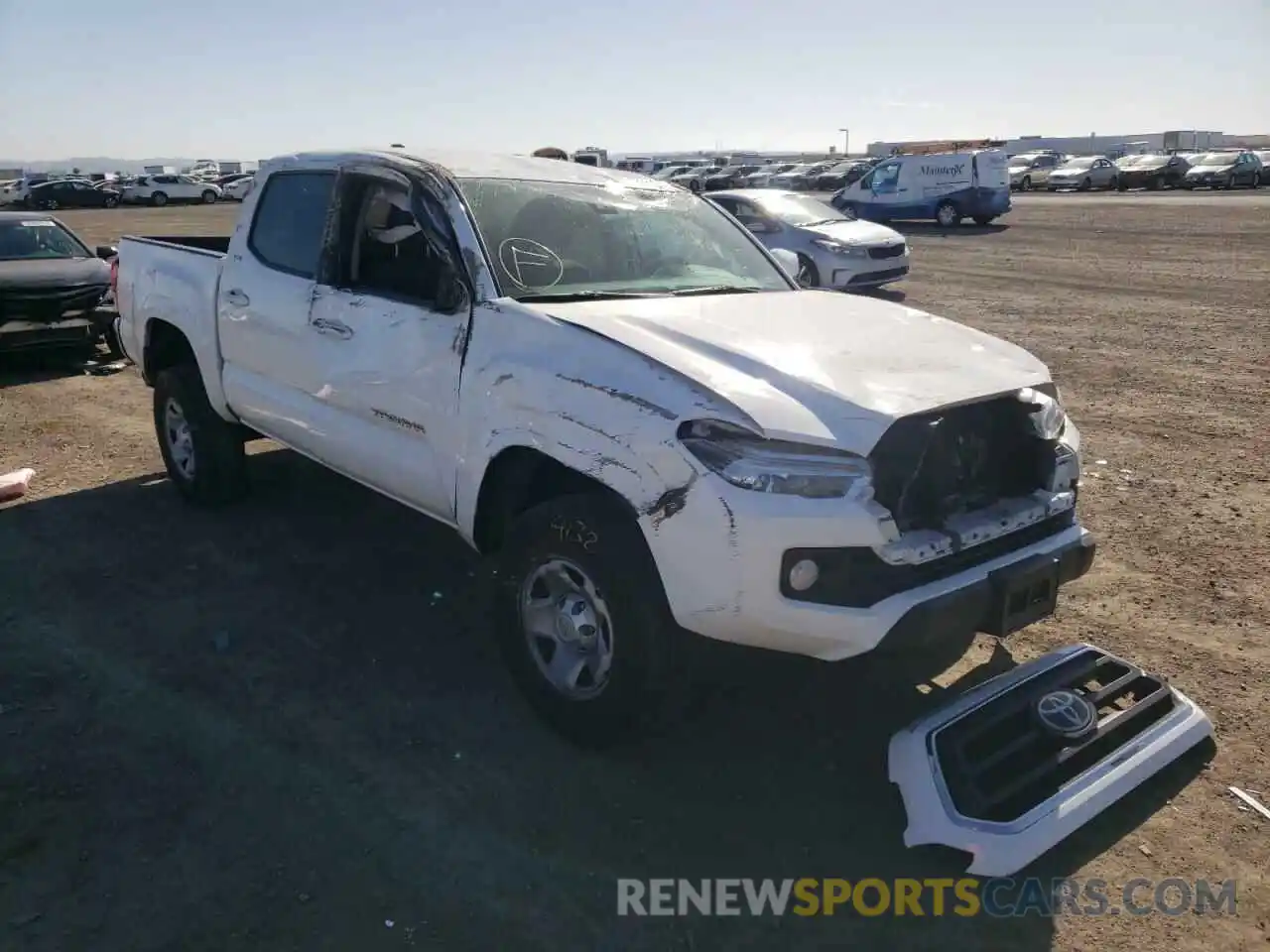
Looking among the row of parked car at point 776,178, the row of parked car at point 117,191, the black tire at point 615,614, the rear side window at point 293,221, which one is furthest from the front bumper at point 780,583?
the row of parked car at point 117,191

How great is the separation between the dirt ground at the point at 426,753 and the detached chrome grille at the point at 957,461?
0.94 metres

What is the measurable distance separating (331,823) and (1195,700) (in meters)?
3.12

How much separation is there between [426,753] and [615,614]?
3.07 ft

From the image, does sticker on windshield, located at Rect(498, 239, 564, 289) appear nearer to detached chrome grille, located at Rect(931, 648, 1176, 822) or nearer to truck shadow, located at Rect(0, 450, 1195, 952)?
truck shadow, located at Rect(0, 450, 1195, 952)

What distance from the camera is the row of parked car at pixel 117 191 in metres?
44.4

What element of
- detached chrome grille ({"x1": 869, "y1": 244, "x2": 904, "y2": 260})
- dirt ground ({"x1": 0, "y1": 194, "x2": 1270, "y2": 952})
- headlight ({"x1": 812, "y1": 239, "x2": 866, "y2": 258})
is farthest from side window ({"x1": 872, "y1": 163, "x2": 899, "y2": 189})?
dirt ground ({"x1": 0, "y1": 194, "x2": 1270, "y2": 952})

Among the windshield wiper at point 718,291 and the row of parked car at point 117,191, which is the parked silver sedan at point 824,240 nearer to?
the windshield wiper at point 718,291

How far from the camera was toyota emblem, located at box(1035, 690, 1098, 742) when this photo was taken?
10.3ft

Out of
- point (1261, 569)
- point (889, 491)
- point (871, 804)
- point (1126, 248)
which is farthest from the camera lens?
point (1126, 248)

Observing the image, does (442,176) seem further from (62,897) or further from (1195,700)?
(1195,700)

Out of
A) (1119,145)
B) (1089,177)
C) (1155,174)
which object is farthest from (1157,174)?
(1119,145)

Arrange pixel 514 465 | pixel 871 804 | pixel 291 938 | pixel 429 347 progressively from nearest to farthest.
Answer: pixel 291 938 < pixel 871 804 < pixel 514 465 < pixel 429 347

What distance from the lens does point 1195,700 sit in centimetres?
377

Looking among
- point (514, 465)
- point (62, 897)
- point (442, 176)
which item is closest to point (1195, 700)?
point (514, 465)
